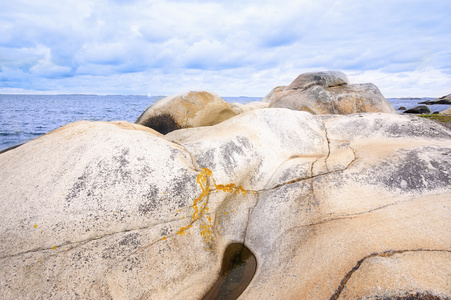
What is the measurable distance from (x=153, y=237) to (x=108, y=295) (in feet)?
2.42

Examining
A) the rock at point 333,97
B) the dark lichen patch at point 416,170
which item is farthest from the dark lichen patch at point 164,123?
the dark lichen patch at point 416,170

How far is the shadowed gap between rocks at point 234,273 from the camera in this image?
9.75 feet

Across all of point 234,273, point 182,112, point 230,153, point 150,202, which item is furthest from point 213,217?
point 182,112

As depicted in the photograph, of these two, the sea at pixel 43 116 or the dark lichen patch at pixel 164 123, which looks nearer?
the dark lichen patch at pixel 164 123

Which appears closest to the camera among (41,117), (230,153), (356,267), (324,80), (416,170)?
(356,267)

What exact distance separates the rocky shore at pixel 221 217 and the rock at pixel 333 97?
438 cm

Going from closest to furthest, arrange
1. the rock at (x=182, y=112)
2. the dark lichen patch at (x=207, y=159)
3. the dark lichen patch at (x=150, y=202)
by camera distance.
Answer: the dark lichen patch at (x=150, y=202)
the dark lichen patch at (x=207, y=159)
the rock at (x=182, y=112)

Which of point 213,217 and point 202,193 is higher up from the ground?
point 202,193

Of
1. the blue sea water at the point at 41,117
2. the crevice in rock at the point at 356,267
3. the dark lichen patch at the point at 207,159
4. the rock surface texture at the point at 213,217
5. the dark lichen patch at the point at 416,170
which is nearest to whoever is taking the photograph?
the crevice in rock at the point at 356,267

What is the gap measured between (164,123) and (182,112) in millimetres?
783

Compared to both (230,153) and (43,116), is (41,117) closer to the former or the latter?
(43,116)

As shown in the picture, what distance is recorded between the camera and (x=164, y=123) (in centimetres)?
922

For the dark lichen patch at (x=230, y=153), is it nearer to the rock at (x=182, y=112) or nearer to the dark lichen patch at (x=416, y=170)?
the dark lichen patch at (x=416, y=170)

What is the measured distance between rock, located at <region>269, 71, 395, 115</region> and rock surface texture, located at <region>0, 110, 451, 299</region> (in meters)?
4.60
